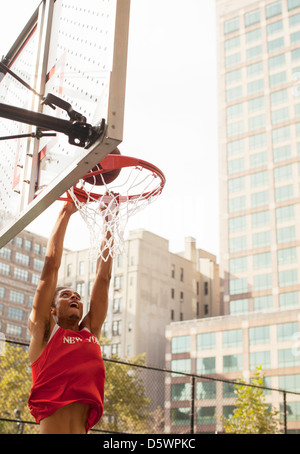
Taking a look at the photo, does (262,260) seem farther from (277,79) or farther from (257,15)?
(257,15)

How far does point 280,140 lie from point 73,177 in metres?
48.4

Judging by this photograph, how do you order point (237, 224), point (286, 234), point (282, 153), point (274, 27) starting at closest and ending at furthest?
1. point (286, 234)
2. point (282, 153)
3. point (237, 224)
4. point (274, 27)

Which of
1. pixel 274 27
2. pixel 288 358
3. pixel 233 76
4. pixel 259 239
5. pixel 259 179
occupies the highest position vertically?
pixel 274 27

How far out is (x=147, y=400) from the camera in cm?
3738

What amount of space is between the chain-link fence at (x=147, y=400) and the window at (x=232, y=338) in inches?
133

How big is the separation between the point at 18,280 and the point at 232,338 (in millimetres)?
28747

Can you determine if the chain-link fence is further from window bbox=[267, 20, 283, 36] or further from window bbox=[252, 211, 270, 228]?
window bbox=[267, 20, 283, 36]

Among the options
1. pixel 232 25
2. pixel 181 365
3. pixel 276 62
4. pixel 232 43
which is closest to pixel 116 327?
pixel 181 365

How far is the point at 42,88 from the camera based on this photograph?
3.74 m

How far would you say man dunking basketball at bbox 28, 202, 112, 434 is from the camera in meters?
3.40

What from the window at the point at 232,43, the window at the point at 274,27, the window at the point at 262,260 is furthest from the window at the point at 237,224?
the window at the point at 274,27

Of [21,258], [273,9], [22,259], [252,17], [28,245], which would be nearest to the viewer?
[273,9]

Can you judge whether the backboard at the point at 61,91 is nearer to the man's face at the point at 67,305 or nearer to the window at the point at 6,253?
the man's face at the point at 67,305
